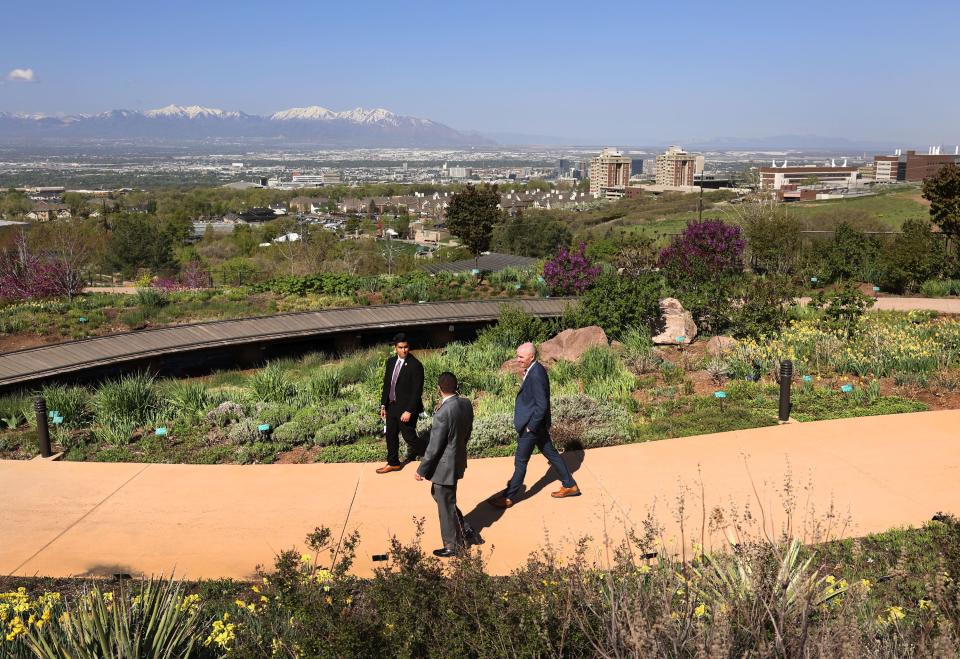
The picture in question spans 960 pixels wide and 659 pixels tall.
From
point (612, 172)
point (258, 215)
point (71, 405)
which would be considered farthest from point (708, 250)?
point (612, 172)

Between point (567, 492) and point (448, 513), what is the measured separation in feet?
4.61

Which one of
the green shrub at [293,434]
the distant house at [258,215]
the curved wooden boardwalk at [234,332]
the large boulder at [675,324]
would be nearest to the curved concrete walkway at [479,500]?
the green shrub at [293,434]

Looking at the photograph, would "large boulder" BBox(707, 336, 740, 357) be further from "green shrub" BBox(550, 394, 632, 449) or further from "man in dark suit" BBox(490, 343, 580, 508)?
"man in dark suit" BBox(490, 343, 580, 508)

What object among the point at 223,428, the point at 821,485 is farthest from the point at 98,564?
the point at 821,485

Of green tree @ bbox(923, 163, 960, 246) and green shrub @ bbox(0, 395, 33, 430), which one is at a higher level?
green tree @ bbox(923, 163, 960, 246)

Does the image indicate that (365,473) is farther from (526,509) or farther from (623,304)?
(623,304)

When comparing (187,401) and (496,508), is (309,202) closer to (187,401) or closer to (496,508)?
(187,401)

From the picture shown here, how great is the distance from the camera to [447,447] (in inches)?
225

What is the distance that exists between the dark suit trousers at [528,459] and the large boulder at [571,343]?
191 inches

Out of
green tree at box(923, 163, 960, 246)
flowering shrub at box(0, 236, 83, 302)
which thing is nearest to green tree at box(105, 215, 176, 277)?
flowering shrub at box(0, 236, 83, 302)

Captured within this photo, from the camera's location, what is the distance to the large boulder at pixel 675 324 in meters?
12.5

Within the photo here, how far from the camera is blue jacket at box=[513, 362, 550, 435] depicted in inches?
253

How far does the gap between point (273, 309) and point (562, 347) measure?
6.77 meters

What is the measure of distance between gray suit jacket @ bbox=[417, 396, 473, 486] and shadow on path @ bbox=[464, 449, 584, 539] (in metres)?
0.72
